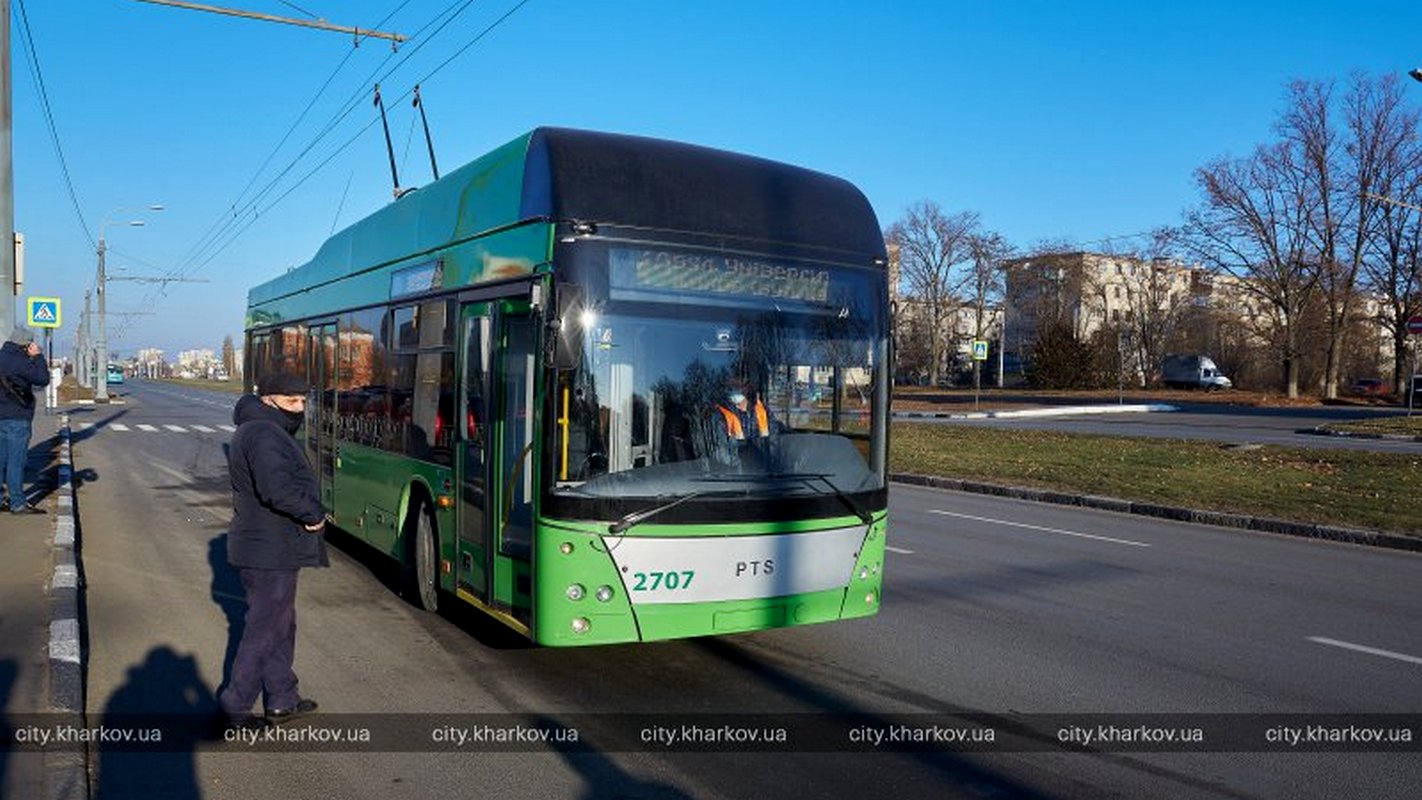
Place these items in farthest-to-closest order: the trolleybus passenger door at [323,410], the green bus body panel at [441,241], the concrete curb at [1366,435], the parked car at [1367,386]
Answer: the parked car at [1367,386]
the concrete curb at [1366,435]
the trolleybus passenger door at [323,410]
the green bus body panel at [441,241]

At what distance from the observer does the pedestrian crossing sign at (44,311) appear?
78.1 ft

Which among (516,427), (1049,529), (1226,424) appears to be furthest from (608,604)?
(1226,424)

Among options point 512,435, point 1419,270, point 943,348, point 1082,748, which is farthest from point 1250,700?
point 943,348

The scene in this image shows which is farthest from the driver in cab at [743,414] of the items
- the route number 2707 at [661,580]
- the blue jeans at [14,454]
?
the blue jeans at [14,454]

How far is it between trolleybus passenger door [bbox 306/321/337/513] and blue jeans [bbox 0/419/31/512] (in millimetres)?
3035

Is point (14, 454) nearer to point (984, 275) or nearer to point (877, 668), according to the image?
point (877, 668)

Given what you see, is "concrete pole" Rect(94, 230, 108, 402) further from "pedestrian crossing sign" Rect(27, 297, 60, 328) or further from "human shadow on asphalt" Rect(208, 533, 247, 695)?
"human shadow on asphalt" Rect(208, 533, 247, 695)

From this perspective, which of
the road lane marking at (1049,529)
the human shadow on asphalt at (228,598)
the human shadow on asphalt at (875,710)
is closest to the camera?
the human shadow on asphalt at (875,710)

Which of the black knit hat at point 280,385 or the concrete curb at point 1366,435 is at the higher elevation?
the black knit hat at point 280,385

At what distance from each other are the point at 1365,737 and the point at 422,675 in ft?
17.0

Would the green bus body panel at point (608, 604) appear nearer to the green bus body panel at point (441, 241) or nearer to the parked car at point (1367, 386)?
the green bus body panel at point (441, 241)

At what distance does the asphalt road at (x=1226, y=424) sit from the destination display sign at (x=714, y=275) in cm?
2131

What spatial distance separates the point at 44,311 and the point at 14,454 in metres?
14.6

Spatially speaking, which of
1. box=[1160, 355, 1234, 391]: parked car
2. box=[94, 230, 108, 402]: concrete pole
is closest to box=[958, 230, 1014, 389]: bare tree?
box=[1160, 355, 1234, 391]: parked car
